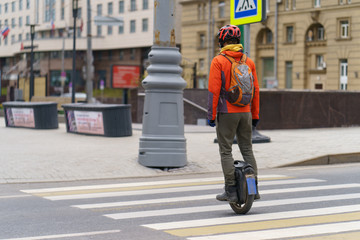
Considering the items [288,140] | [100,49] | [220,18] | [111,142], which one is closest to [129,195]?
[111,142]

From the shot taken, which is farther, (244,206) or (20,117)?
(20,117)

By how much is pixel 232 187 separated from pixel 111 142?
8312mm

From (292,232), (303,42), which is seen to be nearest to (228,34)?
(292,232)

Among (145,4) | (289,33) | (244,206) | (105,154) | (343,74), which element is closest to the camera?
(244,206)

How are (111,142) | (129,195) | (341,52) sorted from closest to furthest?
(129,195), (111,142), (341,52)

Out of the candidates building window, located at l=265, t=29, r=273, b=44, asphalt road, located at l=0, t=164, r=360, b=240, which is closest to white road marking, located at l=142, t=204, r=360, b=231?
asphalt road, located at l=0, t=164, r=360, b=240

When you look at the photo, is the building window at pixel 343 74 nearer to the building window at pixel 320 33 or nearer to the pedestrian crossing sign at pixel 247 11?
the building window at pixel 320 33

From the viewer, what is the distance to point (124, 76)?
3347cm

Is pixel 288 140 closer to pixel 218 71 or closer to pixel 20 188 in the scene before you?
pixel 20 188

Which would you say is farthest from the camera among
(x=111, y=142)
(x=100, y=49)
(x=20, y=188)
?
(x=100, y=49)

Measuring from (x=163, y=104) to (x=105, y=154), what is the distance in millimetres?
1984

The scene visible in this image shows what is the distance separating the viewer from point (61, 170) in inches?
426

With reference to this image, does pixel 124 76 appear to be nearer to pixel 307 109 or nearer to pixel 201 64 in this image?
pixel 307 109

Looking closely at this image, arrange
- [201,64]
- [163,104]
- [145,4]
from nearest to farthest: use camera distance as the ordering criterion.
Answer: [163,104] < [201,64] < [145,4]
